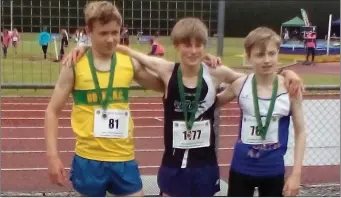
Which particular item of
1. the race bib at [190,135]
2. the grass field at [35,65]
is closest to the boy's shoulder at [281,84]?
the race bib at [190,135]

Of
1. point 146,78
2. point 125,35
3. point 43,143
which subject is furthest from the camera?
point 43,143

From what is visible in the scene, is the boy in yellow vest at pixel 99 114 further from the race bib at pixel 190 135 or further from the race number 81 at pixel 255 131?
the race number 81 at pixel 255 131

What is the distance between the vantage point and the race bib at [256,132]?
140 inches

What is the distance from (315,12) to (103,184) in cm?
4535

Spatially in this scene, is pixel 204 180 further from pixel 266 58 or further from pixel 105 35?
pixel 105 35

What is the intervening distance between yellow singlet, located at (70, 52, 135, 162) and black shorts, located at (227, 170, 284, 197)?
0.66 metres

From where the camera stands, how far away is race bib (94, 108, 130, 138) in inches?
138

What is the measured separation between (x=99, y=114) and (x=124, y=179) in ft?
1.32

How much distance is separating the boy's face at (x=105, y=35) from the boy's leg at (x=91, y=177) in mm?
653

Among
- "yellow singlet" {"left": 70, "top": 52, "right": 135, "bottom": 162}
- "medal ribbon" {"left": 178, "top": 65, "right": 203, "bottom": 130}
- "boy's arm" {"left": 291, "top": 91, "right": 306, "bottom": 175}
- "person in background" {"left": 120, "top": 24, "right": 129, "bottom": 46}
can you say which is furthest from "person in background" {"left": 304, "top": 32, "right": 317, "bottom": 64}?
"yellow singlet" {"left": 70, "top": 52, "right": 135, "bottom": 162}

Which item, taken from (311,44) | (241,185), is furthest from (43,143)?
(311,44)

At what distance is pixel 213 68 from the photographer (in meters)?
3.70

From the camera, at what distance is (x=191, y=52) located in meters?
3.51

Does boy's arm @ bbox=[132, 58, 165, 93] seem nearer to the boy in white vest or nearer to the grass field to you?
the boy in white vest
